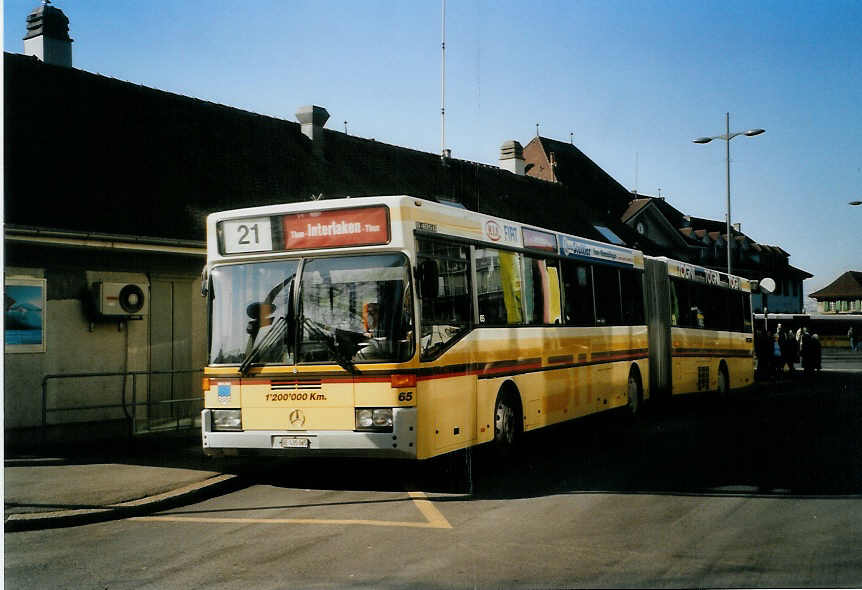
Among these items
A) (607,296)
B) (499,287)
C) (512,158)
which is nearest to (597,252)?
(607,296)

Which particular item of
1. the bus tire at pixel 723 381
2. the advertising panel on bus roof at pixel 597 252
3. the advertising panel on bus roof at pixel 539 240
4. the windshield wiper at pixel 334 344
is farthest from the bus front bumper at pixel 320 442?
the bus tire at pixel 723 381

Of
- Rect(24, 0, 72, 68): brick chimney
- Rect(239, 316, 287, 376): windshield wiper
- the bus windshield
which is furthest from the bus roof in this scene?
Rect(24, 0, 72, 68): brick chimney

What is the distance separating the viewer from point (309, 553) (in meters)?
7.02

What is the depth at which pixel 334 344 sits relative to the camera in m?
9.64

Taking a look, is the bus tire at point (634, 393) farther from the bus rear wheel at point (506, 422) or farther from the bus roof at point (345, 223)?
the bus roof at point (345, 223)

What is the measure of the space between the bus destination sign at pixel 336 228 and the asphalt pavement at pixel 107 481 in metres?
2.84

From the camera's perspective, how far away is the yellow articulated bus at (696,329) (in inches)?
756

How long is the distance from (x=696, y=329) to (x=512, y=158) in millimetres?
19317

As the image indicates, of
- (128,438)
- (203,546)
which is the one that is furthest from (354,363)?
(128,438)

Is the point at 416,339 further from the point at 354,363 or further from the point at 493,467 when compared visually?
the point at 493,467

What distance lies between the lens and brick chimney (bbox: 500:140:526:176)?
39.4 metres

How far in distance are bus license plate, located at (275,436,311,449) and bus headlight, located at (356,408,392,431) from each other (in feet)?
1.97

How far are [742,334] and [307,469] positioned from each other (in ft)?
53.6

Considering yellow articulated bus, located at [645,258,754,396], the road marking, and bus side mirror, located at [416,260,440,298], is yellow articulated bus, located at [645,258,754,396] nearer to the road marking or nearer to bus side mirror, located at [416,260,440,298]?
bus side mirror, located at [416,260,440,298]
